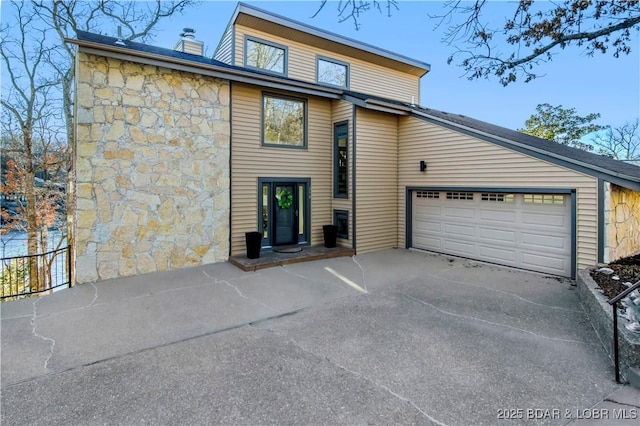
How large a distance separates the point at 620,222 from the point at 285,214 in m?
7.43

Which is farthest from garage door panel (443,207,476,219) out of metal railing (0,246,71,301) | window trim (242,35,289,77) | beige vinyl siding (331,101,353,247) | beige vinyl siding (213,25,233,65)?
metal railing (0,246,71,301)

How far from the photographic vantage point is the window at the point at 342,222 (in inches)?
367

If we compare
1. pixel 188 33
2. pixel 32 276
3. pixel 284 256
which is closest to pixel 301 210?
pixel 284 256

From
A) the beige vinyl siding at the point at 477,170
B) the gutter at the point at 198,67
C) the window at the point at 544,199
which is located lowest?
the window at the point at 544,199

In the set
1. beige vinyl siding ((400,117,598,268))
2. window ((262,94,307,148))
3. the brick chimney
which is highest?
the brick chimney

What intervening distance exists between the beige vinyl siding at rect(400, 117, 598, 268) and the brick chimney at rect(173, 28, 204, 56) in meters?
6.93

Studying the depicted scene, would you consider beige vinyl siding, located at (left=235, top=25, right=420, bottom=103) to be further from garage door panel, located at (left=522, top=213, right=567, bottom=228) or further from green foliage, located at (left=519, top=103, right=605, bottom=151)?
green foliage, located at (left=519, top=103, right=605, bottom=151)

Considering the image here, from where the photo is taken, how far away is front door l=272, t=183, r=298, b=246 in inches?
354

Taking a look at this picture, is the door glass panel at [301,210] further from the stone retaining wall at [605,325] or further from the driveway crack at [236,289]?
the stone retaining wall at [605,325]

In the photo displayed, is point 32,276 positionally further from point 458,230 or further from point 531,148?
point 531,148

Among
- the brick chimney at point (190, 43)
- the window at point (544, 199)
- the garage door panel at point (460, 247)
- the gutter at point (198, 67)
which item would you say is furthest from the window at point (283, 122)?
the window at point (544, 199)

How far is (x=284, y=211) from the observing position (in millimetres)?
9141

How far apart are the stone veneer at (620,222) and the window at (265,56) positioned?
920 centimetres

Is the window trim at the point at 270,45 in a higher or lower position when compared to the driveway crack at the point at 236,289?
higher
